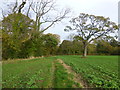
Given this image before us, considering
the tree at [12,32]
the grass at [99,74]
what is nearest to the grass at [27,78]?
the grass at [99,74]

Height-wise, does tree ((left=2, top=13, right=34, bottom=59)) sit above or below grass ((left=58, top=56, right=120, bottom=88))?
above

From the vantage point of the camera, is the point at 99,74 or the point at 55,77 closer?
the point at 55,77

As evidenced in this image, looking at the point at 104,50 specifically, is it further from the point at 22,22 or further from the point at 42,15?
the point at 22,22

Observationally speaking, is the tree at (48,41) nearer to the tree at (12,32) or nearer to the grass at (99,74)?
the tree at (12,32)

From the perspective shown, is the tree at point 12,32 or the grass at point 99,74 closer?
the grass at point 99,74

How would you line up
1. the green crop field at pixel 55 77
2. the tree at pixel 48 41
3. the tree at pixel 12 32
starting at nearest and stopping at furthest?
1. the green crop field at pixel 55 77
2. the tree at pixel 12 32
3. the tree at pixel 48 41

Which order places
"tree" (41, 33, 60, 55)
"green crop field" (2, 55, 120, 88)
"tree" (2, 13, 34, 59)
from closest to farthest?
"green crop field" (2, 55, 120, 88) → "tree" (2, 13, 34, 59) → "tree" (41, 33, 60, 55)

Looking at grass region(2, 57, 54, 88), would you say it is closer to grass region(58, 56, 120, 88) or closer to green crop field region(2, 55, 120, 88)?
green crop field region(2, 55, 120, 88)

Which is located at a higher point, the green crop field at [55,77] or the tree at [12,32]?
the tree at [12,32]

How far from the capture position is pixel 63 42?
5456 cm

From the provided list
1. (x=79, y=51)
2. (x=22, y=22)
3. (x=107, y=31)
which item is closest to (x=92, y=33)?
(x=107, y=31)

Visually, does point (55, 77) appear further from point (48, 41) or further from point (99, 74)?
point (48, 41)

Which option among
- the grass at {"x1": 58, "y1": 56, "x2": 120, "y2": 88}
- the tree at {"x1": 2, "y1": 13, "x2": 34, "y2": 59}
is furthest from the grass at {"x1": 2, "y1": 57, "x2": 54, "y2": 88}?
the tree at {"x1": 2, "y1": 13, "x2": 34, "y2": 59}

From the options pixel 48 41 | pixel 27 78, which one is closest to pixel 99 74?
pixel 27 78
